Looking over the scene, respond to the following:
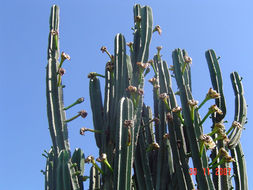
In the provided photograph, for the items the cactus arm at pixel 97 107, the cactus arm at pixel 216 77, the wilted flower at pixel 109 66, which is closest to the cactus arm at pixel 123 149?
the cactus arm at pixel 97 107

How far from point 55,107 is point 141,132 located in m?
0.84

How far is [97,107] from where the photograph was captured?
359 centimetres

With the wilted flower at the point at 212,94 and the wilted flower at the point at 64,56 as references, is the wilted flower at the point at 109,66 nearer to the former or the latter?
the wilted flower at the point at 64,56

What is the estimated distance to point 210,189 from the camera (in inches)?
121

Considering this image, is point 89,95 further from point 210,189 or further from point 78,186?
point 210,189

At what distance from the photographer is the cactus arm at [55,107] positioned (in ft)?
10.9

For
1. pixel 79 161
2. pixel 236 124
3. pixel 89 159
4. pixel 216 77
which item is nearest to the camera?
pixel 89 159

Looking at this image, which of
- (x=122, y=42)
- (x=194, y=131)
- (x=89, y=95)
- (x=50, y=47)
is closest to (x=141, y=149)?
(x=194, y=131)

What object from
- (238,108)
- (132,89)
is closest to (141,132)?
(132,89)

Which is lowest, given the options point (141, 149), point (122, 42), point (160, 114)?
point (141, 149)

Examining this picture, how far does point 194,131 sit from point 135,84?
2.44 ft

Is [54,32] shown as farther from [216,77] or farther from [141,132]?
[216,77]

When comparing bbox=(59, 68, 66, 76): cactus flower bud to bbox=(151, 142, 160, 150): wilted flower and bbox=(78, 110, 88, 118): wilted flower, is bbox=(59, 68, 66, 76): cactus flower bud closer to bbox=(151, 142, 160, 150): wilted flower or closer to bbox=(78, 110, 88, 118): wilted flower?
bbox=(78, 110, 88, 118): wilted flower

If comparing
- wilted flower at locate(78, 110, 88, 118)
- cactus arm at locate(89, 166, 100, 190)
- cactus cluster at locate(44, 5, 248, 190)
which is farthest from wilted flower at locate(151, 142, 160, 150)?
wilted flower at locate(78, 110, 88, 118)
